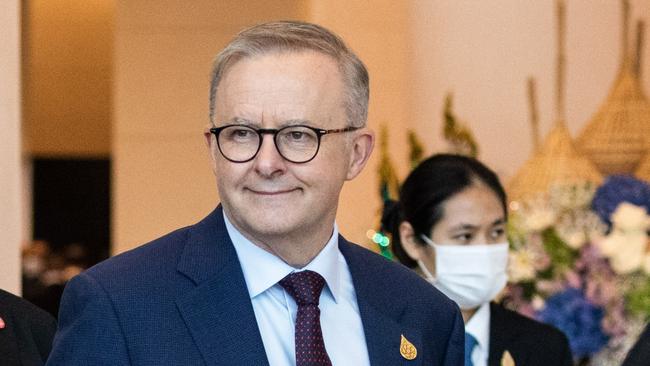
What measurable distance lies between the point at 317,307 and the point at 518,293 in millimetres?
2350

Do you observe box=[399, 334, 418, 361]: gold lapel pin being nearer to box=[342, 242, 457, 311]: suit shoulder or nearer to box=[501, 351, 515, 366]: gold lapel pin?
box=[342, 242, 457, 311]: suit shoulder

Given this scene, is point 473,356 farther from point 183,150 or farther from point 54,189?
point 54,189

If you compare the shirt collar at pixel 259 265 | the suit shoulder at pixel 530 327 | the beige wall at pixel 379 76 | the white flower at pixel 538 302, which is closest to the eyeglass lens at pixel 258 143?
the shirt collar at pixel 259 265

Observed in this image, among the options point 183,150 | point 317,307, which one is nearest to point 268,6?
point 183,150

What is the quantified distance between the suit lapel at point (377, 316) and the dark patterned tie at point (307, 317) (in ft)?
0.41

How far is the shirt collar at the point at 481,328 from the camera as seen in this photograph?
4.20 metres

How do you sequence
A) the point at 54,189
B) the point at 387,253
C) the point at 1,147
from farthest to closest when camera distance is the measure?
the point at 54,189 < the point at 387,253 < the point at 1,147

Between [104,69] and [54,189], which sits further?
[54,189]

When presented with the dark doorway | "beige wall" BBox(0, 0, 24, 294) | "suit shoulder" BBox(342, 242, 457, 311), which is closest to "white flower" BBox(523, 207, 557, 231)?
"beige wall" BBox(0, 0, 24, 294)

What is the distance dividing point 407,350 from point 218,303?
40 centimetres

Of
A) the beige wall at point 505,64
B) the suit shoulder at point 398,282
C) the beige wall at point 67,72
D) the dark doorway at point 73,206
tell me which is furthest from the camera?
the dark doorway at point 73,206

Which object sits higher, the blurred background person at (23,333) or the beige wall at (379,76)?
the beige wall at (379,76)

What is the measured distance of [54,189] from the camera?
21297 millimetres

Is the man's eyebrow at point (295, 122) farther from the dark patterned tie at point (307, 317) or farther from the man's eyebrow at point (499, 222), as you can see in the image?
the man's eyebrow at point (499, 222)
